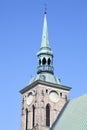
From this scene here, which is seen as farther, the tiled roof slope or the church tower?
the church tower

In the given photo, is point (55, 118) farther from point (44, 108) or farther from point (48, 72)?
point (48, 72)

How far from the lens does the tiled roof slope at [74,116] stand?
203ft

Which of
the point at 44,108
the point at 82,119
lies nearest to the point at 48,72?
the point at 44,108

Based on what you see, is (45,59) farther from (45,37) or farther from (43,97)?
(43,97)

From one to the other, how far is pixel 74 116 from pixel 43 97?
7.70 m

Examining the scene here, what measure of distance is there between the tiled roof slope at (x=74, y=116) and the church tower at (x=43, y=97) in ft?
6.23

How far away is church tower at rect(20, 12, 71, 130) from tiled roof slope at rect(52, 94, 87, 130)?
190 centimetres

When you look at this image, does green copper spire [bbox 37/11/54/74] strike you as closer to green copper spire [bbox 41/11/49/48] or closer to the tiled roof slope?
green copper spire [bbox 41/11/49/48]

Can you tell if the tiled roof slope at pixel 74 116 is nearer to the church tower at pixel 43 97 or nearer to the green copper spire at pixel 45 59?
the church tower at pixel 43 97

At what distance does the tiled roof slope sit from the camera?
61.8 metres

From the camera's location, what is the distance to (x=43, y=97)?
70562 mm

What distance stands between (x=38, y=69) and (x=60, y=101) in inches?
258

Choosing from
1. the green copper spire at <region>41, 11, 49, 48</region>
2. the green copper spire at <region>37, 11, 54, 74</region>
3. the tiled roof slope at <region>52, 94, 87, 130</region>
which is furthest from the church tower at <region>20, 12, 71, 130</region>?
the tiled roof slope at <region>52, 94, 87, 130</region>

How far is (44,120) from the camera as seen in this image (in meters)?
68.9
